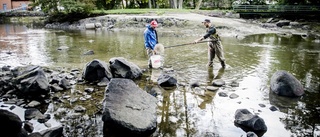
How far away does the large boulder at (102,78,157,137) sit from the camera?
5305 mm

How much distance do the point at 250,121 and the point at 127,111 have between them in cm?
260

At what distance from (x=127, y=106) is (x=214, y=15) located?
32.4m

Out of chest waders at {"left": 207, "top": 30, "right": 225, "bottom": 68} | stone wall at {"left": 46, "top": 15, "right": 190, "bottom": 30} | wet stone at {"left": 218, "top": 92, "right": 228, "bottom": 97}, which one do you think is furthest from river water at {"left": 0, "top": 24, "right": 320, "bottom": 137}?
stone wall at {"left": 46, "top": 15, "right": 190, "bottom": 30}

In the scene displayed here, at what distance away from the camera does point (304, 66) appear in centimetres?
1167

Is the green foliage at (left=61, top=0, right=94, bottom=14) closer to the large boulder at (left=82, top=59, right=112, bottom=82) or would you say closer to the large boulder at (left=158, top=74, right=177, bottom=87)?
the large boulder at (left=82, top=59, right=112, bottom=82)

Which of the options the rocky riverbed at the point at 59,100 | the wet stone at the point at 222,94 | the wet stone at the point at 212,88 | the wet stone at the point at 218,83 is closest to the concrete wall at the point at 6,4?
the rocky riverbed at the point at 59,100

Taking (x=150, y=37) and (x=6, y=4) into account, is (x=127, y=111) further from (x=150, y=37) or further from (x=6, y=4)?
(x=6, y=4)

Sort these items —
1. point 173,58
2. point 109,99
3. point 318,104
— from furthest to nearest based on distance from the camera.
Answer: point 173,58, point 318,104, point 109,99

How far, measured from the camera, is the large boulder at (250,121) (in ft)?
18.4

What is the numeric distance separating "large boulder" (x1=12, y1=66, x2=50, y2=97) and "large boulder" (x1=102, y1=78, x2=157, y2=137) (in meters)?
2.64

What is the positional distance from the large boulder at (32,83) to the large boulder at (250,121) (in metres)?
5.30

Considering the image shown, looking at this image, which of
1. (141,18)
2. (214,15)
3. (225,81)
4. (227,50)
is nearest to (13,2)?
A: (141,18)

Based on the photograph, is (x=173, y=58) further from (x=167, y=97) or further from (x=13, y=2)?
(x=13, y=2)

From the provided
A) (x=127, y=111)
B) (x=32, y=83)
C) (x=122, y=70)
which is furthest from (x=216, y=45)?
(x=32, y=83)
